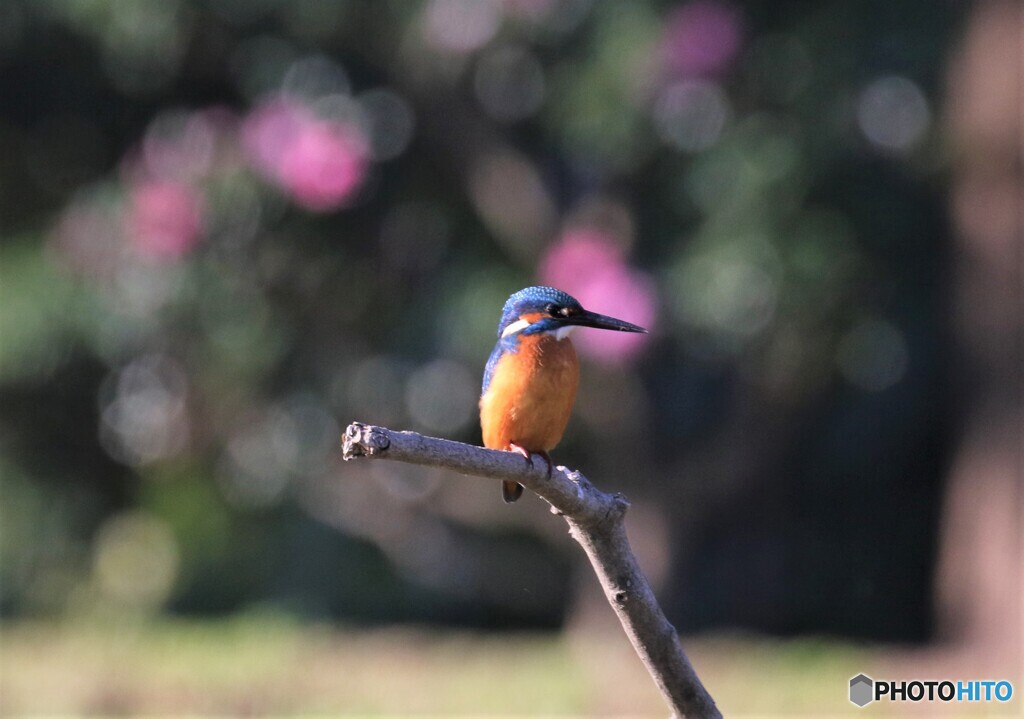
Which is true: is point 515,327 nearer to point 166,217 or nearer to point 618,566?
point 618,566

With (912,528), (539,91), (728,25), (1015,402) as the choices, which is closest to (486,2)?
(539,91)

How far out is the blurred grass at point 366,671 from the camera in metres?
5.41

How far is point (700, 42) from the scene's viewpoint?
5988mm

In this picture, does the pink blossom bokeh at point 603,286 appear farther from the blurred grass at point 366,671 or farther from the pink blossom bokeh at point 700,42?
the blurred grass at point 366,671

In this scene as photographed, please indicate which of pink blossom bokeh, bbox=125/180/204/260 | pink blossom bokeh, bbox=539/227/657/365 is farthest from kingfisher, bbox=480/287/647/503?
pink blossom bokeh, bbox=125/180/204/260

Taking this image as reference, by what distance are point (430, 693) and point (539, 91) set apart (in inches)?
110

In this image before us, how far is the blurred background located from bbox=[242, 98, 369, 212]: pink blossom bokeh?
19mm

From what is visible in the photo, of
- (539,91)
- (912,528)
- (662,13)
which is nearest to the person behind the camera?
(662,13)

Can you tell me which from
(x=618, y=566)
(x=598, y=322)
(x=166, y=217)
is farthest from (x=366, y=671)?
(x=618, y=566)

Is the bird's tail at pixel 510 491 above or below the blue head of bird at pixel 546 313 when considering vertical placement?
below

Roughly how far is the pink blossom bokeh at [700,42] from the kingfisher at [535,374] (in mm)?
3178

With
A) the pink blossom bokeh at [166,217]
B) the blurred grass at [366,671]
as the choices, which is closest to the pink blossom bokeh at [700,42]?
the pink blossom bokeh at [166,217]

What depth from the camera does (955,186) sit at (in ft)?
21.6

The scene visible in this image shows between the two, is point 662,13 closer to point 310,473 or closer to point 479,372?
point 479,372
